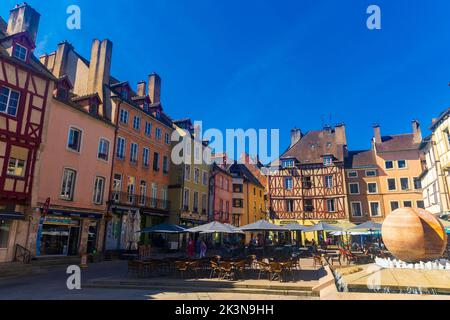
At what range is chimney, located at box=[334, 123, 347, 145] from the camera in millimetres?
37566

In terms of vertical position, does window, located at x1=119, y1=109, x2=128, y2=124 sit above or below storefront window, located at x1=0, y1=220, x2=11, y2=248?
above

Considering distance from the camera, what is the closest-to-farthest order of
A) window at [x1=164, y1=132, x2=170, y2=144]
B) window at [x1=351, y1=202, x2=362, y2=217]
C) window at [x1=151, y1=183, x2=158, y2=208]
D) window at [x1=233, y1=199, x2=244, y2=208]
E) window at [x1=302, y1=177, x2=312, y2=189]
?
window at [x1=151, y1=183, x2=158, y2=208], window at [x1=164, y1=132, x2=170, y2=144], window at [x1=351, y1=202, x2=362, y2=217], window at [x1=302, y1=177, x2=312, y2=189], window at [x1=233, y1=199, x2=244, y2=208]

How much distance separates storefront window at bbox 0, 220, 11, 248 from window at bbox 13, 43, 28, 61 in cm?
827

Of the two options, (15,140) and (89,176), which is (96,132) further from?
(15,140)

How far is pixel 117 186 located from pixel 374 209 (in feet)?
93.2

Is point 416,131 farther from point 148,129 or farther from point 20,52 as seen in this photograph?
point 20,52

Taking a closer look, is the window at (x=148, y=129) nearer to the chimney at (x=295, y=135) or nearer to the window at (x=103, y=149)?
the window at (x=103, y=149)

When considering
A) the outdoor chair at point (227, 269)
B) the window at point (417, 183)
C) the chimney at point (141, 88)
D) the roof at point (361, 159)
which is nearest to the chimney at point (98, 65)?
the chimney at point (141, 88)

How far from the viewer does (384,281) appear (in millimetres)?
9320

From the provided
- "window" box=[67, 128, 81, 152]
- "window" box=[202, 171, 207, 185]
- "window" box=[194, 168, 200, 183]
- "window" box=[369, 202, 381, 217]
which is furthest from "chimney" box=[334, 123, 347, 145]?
"window" box=[67, 128, 81, 152]

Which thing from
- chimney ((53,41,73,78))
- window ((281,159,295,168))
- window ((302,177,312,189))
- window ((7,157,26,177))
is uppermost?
chimney ((53,41,73,78))

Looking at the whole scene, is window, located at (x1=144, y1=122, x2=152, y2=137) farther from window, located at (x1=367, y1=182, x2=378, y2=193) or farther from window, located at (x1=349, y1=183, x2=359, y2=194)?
window, located at (x1=367, y1=182, x2=378, y2=193)

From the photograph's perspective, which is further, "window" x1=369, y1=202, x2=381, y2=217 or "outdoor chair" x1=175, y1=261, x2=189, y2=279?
"window" x1=369, y1=202, x2=381, y2=217

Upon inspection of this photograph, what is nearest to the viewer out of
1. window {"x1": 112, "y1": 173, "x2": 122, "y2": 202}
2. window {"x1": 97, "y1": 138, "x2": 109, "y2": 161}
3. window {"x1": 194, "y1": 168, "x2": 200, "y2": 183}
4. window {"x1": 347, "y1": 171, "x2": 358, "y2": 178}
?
window {"x1": 97, "y1": 138, "x2": 109, "y2": 161}
